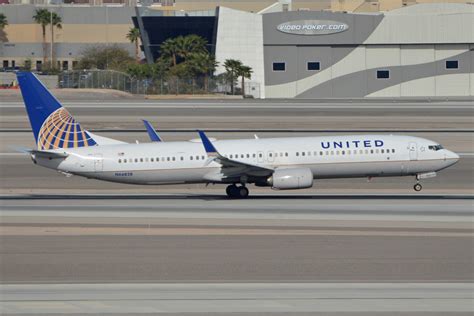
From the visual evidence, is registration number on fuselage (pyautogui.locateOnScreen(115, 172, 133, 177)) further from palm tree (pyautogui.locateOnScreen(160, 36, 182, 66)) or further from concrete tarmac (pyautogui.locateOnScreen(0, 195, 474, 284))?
palm tree (pyautogui.locateOnScreen(160, 36, 182, 66))

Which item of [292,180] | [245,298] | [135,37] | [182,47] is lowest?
[245,298]

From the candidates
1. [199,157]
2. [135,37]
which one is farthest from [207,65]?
[199,157]

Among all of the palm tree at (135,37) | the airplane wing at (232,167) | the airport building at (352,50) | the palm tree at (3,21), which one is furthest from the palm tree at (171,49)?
the airplane wing at (232,167)

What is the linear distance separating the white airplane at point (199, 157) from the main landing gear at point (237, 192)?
0.02 metres

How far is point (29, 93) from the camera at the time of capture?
47.9 metres

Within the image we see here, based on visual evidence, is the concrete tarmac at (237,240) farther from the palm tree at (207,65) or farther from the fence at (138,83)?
the palm tree at (207,65)

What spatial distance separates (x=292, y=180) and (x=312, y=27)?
94.6 meters

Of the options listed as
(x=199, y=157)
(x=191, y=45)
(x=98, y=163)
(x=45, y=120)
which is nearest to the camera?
(x=98, y=163)

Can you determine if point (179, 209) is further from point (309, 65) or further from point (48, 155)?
point (309, 65)

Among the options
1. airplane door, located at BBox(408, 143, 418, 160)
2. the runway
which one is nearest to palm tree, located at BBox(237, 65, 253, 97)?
airplane door, located at BBox(408, 143, 418, 160)

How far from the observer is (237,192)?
48.1m

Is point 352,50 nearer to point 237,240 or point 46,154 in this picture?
point 46,154

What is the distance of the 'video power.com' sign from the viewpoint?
139 metres

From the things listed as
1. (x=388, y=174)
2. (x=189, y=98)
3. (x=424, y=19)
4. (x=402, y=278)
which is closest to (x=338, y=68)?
(x=424, y=19)
